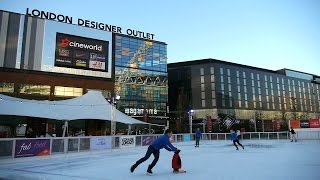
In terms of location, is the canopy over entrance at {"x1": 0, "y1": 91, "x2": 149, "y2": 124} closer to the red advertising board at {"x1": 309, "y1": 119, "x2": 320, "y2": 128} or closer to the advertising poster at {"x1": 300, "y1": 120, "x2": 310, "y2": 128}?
the advertising poster at {"x1": 300, "y1": 120, "x2": 310, "y2": 128}

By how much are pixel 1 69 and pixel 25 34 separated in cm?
724

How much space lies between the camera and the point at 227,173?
9.63 metres

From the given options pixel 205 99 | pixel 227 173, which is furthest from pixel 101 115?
pixel 205 99

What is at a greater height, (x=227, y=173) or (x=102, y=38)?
(x=102, y=38)

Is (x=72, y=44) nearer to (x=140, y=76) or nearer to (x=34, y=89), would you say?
(x=34, y=89)

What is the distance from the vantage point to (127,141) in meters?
25.3

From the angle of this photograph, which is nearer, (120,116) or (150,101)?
(120,116)

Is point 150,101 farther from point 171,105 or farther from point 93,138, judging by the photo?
point 93,138

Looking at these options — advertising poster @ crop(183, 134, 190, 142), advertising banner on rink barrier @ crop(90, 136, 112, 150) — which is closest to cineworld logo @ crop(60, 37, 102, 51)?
advertising poster @ crop(183, 134, 190, 142)

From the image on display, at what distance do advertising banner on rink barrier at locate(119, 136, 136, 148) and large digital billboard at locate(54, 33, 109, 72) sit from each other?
1252 inches

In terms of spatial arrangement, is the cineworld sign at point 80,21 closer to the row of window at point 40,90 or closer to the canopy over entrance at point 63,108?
the row of window at point 40,90

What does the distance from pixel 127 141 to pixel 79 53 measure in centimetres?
3297

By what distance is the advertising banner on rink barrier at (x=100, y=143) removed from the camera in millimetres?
21312

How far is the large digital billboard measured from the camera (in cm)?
5359
